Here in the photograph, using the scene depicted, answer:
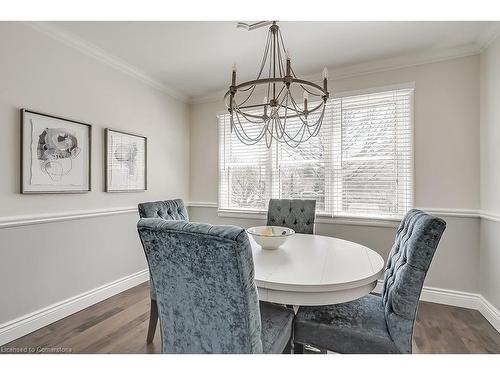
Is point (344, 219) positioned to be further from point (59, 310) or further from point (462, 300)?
point (59, 310)

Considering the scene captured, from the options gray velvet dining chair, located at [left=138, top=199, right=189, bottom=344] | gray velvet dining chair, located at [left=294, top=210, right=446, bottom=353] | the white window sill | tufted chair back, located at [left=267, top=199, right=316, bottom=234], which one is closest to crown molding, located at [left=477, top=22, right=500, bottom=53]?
the white window sill

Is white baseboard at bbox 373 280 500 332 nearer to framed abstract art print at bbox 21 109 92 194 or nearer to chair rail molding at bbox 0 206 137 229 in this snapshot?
chair rail molding at bbox 0 206 137 229

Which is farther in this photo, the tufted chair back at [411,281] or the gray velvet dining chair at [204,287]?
the tufted chair back at [411,281]

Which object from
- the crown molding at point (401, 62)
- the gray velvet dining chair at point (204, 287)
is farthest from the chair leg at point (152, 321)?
the crown molding at point (401, 62)

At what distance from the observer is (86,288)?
253 cm

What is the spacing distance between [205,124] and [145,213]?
2203mm

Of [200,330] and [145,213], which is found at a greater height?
[145,213]

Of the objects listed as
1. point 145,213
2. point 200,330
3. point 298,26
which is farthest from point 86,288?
point 298,26

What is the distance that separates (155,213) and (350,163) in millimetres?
2105

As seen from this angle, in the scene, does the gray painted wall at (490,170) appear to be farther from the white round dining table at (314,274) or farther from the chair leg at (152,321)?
the chair leg at (152,321)

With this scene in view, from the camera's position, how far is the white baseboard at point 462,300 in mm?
2266

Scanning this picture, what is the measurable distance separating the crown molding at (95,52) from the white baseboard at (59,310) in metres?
2.28

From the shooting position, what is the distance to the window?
2.74 m
